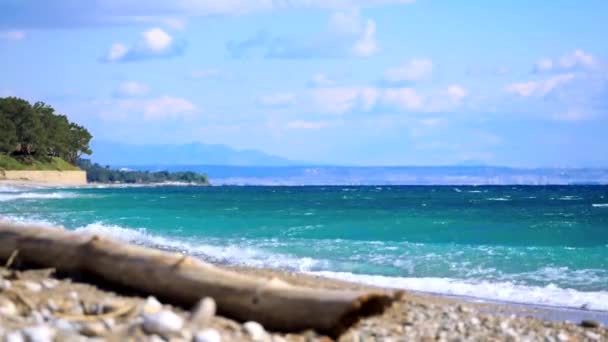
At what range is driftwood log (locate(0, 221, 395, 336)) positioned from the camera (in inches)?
354

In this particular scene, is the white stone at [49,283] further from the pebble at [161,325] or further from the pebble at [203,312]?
the pebble at [161,325]

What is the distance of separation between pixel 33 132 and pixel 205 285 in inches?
4550

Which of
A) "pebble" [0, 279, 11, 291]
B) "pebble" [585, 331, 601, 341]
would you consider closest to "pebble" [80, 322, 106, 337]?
"pebble" [0, 279, 11, 291]

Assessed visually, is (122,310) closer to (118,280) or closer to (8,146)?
(118,280)

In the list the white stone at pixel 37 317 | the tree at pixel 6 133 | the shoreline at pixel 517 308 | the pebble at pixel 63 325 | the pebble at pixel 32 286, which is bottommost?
the shoreline at pixel 517 308

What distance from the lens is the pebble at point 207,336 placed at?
25.9ft

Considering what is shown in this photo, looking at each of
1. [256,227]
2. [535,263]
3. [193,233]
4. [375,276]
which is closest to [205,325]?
[375,276]

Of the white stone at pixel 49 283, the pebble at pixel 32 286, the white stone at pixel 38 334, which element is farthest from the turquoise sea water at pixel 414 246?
the white stone at pixel 38 334

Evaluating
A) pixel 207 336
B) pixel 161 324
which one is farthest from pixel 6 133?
pixel 207 336

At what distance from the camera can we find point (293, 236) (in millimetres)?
32062

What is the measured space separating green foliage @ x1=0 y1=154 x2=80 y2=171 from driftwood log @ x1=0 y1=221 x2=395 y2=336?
110 meters

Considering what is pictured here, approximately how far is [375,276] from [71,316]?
39.0ft

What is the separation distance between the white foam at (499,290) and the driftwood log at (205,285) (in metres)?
7.47

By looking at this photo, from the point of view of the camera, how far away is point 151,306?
9.21m
